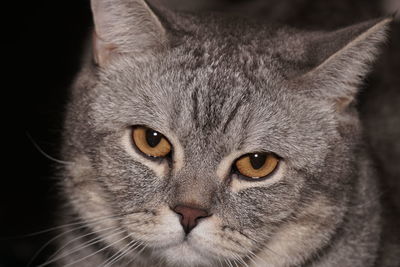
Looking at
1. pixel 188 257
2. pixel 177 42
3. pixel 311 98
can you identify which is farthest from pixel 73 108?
pixel 311 98

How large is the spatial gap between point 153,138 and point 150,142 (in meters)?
0.02

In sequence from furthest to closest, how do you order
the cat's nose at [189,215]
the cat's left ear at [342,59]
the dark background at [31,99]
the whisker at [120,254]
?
the dark background at [31,99] → the whisker at [120,254] → the cat's left ear at [342,59] → the cat's nose at [189,215]

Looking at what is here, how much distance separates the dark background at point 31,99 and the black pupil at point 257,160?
150 cm

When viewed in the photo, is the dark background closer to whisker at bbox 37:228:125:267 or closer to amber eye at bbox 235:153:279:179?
whisker at bbox 37:228:125:267

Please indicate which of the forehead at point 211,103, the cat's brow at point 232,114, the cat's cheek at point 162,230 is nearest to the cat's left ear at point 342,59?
the forehead at point 211,103

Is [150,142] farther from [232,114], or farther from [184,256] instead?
[184,256]

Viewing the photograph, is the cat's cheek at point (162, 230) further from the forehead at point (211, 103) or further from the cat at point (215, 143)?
the forehead at point (211, 103)

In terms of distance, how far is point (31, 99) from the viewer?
4.39 meters

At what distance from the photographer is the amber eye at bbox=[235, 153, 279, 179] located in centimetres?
259

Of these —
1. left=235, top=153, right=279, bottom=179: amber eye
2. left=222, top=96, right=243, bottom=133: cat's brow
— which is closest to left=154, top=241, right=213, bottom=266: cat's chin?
left=235, top=153, right=279, bottom=179: amber eye

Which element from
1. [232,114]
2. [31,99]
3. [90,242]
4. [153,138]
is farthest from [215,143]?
[31,99]

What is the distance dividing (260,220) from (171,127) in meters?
0.48

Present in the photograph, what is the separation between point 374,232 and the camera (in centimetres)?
304

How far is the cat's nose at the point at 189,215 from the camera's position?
2449mm
